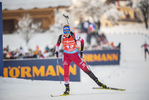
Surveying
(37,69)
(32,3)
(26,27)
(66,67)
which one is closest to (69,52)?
(66,67)

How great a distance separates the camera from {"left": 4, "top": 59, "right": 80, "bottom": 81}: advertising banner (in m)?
8.12

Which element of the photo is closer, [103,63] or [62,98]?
[62,98]

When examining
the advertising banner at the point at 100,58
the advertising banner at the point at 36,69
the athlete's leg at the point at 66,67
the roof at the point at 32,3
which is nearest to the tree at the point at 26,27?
the roof at the point at 32,3

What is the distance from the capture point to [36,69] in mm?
8180

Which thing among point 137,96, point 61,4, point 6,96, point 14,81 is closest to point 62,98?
point 6,96

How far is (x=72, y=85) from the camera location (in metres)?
5.92

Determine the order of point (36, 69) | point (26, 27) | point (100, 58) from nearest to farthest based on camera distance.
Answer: point (36, 69), point (100, 58), point (26, 27)

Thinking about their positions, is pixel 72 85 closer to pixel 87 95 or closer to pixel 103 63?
pixel 87 95

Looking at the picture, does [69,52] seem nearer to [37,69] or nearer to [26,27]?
[37,69]

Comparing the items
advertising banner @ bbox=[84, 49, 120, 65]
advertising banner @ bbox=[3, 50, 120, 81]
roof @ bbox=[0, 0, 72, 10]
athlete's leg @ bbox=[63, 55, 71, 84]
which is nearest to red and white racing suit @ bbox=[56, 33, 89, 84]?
athlete's leg @ bbox=[63, 55, 71, 84]

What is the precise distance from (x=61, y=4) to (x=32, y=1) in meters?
2.24

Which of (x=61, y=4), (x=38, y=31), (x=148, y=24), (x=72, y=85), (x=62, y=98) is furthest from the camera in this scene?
(x=38, y=31)

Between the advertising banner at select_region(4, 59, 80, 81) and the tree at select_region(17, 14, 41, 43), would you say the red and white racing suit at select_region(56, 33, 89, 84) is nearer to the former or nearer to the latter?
the advertising banner at select_region(4, 59, 80, 81)

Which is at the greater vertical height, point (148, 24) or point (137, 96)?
point (148, 24)
